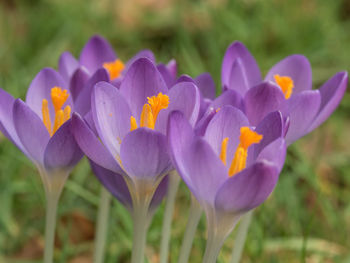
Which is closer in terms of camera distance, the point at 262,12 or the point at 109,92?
the point at 109,92

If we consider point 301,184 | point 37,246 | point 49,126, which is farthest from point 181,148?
point 301,184

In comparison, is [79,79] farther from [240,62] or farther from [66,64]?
[240,62]

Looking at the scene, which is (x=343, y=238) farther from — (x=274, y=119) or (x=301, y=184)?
(x=274, y=119)

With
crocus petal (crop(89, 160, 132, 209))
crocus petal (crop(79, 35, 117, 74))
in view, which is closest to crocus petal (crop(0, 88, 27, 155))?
crocus petal (crop(89, 160, 132, 209))

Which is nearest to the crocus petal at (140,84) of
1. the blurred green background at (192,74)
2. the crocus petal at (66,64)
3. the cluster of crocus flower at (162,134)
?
the cluster of crocus flower at (162,134)

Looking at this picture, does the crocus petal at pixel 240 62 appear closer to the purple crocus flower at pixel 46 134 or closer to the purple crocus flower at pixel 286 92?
the purple crocus flower at pixel 286 92

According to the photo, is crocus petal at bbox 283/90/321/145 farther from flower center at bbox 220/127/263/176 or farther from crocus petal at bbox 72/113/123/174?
crocus petal at bbox 72/113/123/174

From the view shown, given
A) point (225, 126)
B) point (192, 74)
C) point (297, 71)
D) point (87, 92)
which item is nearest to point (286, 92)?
point (297, 71)
